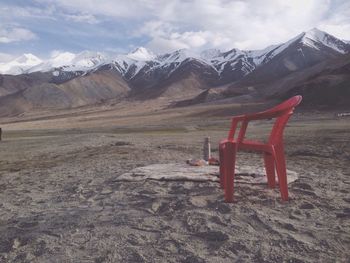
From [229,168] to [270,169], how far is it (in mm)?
1207

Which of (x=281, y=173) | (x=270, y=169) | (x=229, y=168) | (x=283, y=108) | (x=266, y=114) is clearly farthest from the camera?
(x=270, y=169)

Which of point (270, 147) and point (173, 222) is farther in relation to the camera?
point (270, 147)

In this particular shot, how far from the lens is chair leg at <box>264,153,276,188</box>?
7440 millimetres

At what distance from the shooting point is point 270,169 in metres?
7.50

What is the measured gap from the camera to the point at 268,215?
5945 millimetres

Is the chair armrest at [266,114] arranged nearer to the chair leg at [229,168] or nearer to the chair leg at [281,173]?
the chair leg at [229,168]

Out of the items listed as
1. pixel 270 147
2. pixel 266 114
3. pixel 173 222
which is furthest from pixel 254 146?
pixel 173 222

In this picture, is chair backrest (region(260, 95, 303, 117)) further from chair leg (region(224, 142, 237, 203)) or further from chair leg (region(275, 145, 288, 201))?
chair leg (region(224, 142, 237, 203))

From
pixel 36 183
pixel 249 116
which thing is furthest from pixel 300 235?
pixel 36 183

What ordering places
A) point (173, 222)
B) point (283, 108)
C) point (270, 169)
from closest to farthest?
point (173, 222) → point (283, 108) → point (270, 169)

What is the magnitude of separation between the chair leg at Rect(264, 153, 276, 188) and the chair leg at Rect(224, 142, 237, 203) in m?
1.03

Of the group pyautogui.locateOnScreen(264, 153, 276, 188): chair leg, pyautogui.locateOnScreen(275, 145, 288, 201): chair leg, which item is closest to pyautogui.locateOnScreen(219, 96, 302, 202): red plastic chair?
pyautogui.locateOnScreen(275, 145, 288, 201): chair leg

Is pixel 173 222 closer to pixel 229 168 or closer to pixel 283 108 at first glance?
pixel 229 168

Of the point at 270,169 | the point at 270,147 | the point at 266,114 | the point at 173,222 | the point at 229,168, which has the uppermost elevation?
the point at 266,114
